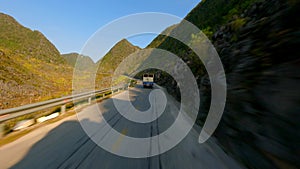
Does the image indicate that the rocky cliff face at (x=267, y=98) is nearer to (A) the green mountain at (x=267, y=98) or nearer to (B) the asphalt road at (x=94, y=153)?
(A) the green mountain at (x=267, y=98)

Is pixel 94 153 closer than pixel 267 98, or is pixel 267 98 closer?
pixel 267 98

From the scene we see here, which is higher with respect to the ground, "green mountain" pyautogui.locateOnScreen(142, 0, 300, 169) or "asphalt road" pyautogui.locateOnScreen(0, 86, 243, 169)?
"green mountain" pyautogui.locateOnScreen(142, 0, 300, 169)

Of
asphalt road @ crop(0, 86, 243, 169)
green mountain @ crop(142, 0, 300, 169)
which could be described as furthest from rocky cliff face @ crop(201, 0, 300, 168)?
asphalt road @ crop(0, 86, 243, 169)

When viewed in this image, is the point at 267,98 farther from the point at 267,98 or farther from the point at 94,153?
the point at 94,153

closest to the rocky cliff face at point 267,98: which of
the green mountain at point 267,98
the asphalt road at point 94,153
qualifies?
the green mountain at point 267,98

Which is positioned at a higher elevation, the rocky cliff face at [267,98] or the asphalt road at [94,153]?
the rocky cliff face at [267,98]

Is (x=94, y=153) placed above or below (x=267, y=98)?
below

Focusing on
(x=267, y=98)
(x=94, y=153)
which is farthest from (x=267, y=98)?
(x=94, y=153)

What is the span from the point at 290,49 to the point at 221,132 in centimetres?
330

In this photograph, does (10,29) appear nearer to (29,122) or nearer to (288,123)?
(29,122)

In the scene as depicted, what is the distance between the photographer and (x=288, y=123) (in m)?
2.71

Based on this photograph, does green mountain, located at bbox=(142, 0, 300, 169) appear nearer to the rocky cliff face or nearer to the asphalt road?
the rocky cliff face

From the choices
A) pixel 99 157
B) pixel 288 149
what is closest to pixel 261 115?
pixel 288 149

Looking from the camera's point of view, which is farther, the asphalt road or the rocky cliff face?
the asphalt road
